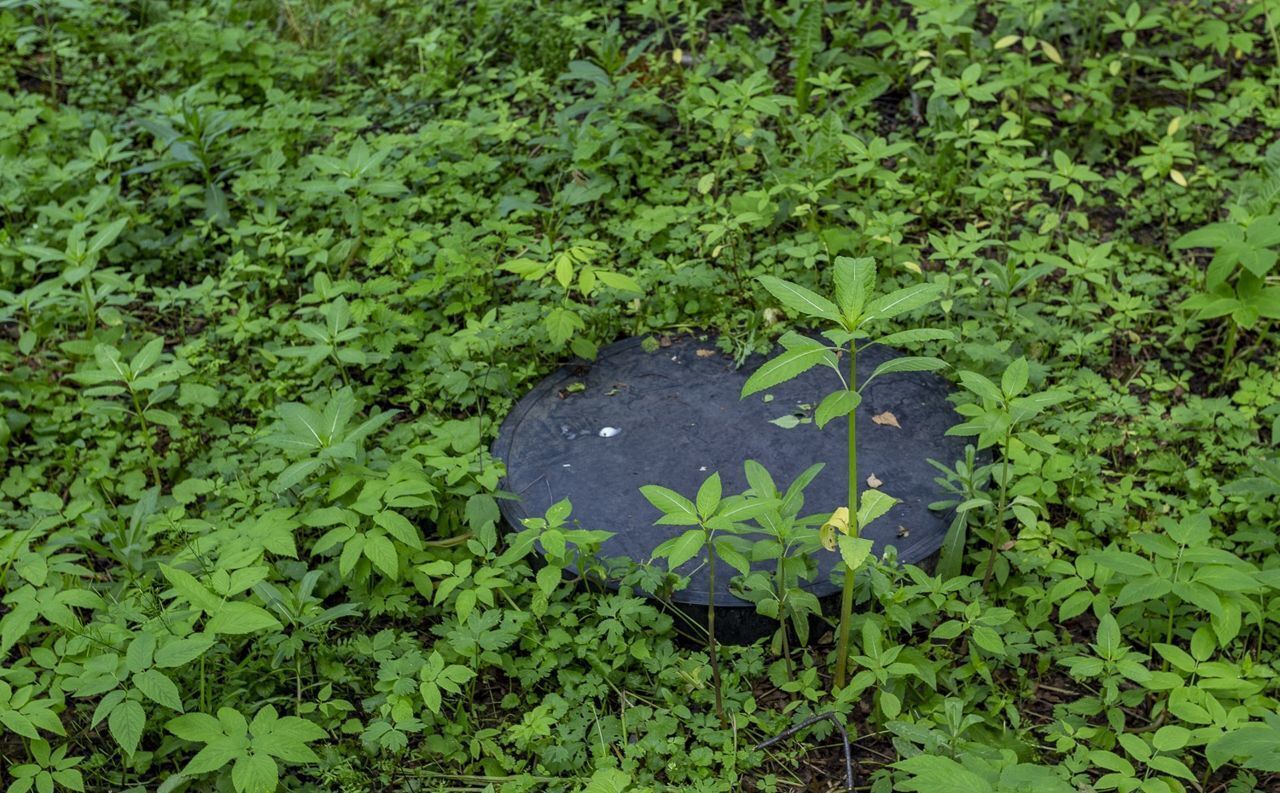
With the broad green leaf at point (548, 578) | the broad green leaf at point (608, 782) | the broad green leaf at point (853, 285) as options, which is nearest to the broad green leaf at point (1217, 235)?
the broad green leaf at point (853, 285)

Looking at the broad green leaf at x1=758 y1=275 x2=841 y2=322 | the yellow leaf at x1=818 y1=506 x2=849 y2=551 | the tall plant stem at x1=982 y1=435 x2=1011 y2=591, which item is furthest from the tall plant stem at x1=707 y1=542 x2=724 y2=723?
the tall plant stem at x1=982 y1=435 x2=1011 y2=591

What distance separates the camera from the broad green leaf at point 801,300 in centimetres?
252

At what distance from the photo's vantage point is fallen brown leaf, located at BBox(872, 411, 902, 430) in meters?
3.62

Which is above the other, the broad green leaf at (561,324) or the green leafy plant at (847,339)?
the green leafy plant at (847,339)

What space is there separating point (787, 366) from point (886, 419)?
1.31m

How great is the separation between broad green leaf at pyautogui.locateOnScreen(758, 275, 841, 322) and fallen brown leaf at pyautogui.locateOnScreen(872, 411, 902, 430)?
113cm

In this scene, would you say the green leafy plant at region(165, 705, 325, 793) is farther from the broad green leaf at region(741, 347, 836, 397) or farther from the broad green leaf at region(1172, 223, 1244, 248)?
the broad green leaf at region(1172, 223, 1244, 248)

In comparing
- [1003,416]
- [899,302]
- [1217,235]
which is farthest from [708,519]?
[1217,235]

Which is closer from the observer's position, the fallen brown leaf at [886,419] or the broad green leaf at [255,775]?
the broad green leaf at [255,775]

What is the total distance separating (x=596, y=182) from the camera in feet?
15.5

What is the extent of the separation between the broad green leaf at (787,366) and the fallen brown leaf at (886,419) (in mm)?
1208

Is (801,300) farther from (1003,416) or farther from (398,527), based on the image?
(398,527)

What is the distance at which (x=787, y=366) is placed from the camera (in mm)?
2420

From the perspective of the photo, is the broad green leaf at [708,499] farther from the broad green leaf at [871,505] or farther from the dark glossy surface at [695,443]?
the dark glossy surface at [695,443]
